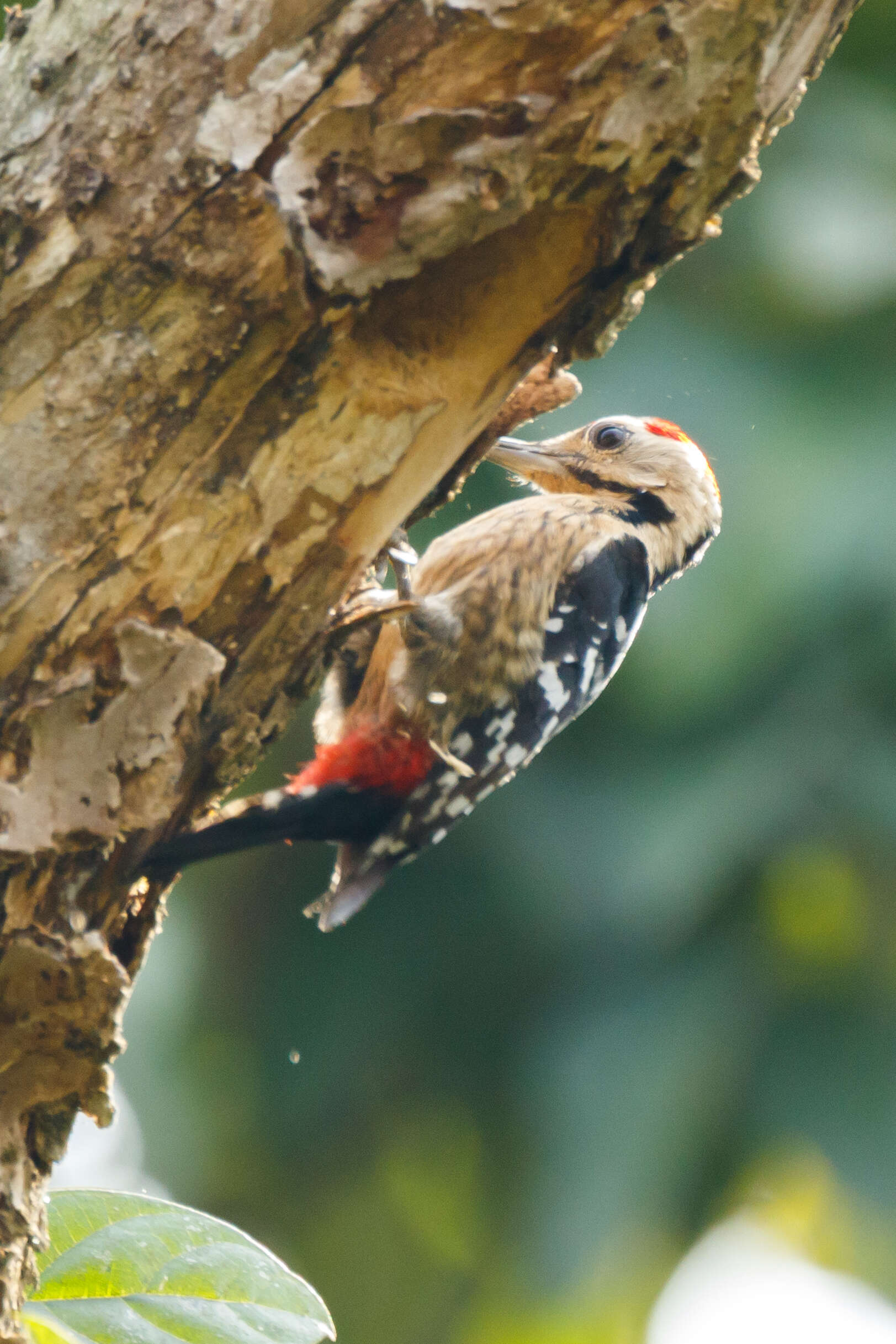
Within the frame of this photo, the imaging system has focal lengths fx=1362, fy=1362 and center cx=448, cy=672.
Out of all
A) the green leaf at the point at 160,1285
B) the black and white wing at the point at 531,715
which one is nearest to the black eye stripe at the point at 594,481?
the black and white wing at the point at 531,715

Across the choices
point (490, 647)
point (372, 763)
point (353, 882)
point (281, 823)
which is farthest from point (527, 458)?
A: point (281, 823)

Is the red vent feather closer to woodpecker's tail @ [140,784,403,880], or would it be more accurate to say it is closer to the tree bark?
woodpecker's tail @ [140,784,403,880]

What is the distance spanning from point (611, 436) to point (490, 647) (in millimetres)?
768

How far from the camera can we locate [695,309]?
548cm

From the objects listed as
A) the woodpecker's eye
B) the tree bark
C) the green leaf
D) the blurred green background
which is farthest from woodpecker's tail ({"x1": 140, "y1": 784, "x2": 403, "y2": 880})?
the blurred green background

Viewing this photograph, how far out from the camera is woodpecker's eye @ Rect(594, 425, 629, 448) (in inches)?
133

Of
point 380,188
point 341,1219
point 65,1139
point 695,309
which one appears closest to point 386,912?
point 341,1219

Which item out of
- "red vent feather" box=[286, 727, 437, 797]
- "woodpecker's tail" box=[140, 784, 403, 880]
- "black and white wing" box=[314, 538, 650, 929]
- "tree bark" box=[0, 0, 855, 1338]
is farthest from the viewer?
"black and white wing" box=[314, 538, 650, 929]

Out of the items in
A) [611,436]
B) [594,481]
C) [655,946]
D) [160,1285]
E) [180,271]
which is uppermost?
[180,271]

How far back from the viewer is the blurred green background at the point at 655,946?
506 centimetres

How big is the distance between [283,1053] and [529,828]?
4.61ft

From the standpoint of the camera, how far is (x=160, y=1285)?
1614 millimetres

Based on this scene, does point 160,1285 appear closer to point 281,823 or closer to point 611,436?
point 281,823

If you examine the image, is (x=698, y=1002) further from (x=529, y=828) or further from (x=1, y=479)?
(x=1, y=479)
